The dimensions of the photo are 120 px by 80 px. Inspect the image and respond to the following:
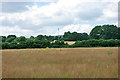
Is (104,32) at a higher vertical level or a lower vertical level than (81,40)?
higher

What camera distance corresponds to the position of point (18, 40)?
35.9 metres

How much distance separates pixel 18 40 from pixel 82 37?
14.5m

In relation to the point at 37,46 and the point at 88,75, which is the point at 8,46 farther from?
the point at 88,75

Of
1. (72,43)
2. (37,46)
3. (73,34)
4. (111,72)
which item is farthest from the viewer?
(37,46)

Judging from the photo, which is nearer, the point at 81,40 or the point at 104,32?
the point at 104,32

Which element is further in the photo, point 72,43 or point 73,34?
point 72,43

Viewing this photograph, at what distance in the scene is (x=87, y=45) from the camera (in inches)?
1347

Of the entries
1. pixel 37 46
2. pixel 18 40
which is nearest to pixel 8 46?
pixel 18 40

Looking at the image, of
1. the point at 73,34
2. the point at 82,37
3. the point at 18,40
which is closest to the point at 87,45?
the point at 82,37

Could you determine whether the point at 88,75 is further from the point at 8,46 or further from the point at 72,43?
the point at 8,46

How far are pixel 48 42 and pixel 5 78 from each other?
29.5 meters

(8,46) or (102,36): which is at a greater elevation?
(102,36)

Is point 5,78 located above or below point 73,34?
below

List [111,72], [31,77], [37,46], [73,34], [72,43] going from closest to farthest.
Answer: [31,77] < [111,72] < [73,34] < [72,43] < [37,46]
